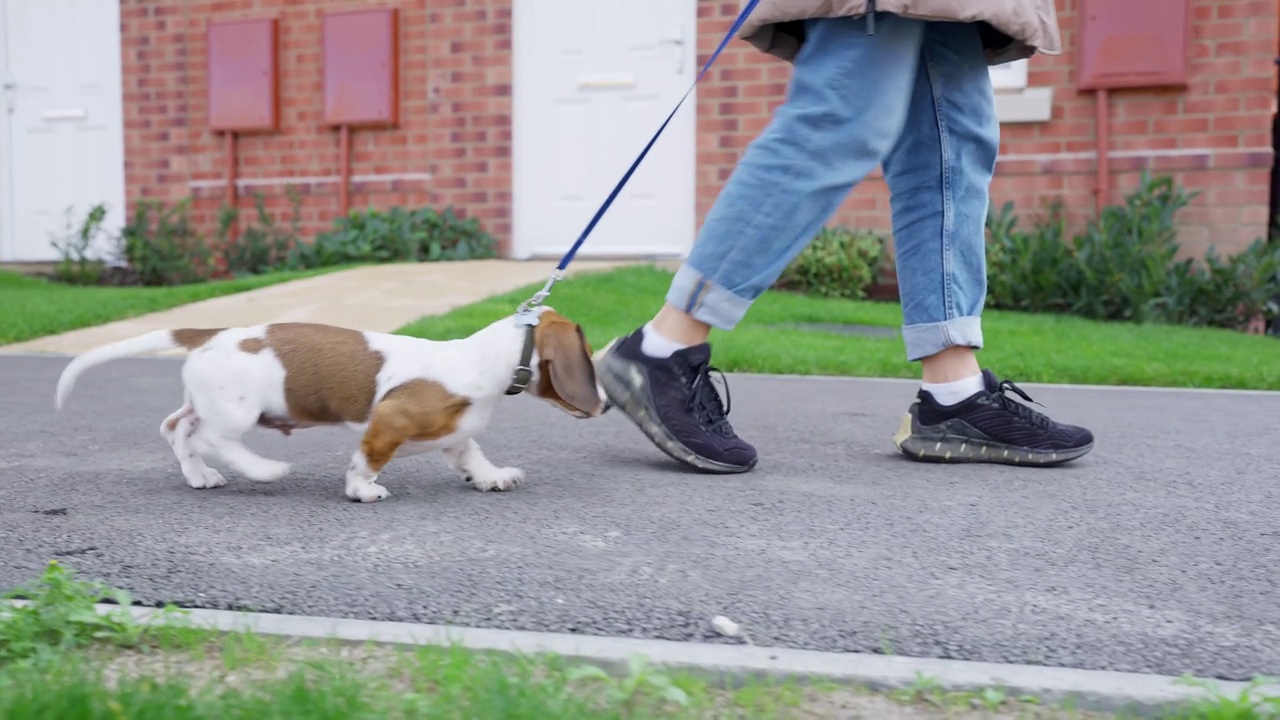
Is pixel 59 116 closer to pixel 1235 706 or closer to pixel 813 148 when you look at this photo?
pixel 813 148

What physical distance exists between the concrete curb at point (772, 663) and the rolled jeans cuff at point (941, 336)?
4.80 feet

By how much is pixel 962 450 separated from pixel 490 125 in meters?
7.12

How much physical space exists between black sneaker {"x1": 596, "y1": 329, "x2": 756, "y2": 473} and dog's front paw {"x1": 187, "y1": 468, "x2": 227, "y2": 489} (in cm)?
82

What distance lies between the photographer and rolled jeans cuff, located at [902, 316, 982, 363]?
2.78m

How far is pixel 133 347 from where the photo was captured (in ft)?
7.62

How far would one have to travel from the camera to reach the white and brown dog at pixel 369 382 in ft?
7.41

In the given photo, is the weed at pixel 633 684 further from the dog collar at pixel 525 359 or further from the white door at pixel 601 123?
the white door at pixel 601 123

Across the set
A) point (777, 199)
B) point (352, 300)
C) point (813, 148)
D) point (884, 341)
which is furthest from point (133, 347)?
point (352, 300)

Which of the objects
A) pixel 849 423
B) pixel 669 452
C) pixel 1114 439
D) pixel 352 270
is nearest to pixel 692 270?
pixel 669 452

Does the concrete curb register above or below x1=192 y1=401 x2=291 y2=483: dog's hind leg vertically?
below

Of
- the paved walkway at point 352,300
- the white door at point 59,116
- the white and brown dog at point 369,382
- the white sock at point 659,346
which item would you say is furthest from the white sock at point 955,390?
the white door at point 59,116

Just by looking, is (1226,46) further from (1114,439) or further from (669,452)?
(669,452)

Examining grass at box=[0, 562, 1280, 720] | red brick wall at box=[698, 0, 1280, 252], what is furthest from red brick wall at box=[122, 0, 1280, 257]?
grass at box=[0, 562, 1280, 720]

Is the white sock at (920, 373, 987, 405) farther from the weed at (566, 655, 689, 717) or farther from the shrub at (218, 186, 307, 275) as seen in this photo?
the shrub at (218, 186, 307, 275)
